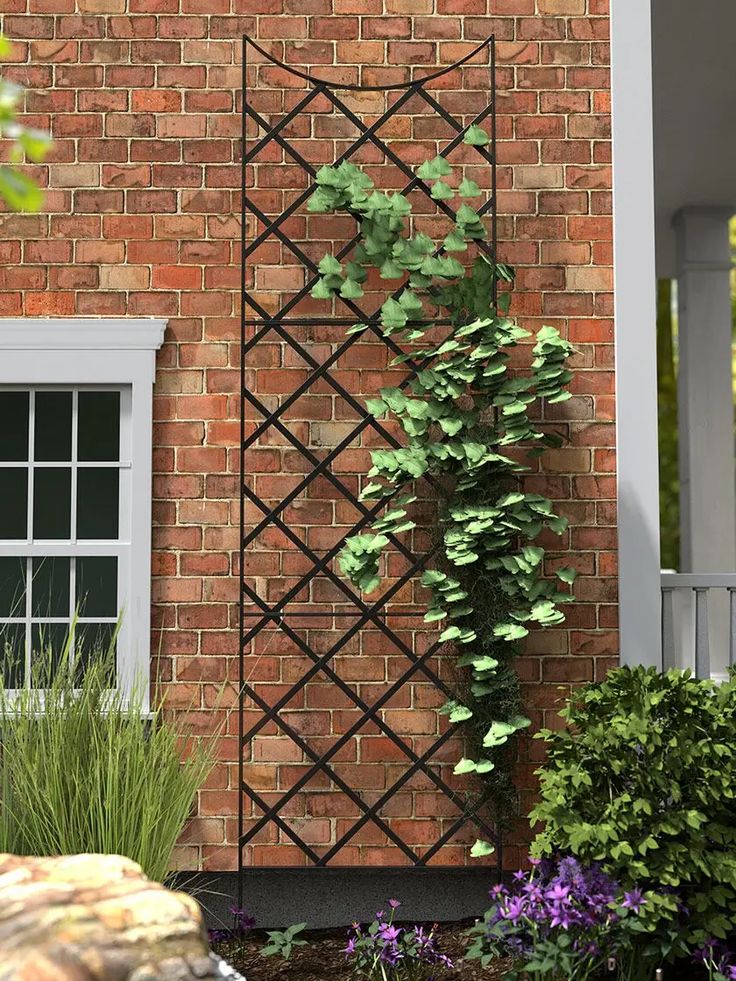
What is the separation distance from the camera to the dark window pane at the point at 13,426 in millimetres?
4309

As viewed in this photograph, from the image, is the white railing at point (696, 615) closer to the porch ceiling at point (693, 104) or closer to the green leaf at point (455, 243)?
the green leaf at point (455, 243)

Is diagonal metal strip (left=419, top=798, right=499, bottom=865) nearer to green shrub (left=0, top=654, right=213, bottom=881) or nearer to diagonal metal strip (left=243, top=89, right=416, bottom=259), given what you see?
green shrub (left=0, top=654, right=213, bottom=881)

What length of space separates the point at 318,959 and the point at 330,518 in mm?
1590

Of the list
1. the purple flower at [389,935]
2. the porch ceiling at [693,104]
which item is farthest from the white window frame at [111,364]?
the porch ceiling at [693,104]

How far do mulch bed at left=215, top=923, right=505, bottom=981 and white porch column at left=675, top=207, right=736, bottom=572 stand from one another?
3218 millimetres

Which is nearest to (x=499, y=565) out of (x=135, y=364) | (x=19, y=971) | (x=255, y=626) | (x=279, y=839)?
(x=255, y=626)

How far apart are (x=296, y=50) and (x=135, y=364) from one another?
4.59 ft

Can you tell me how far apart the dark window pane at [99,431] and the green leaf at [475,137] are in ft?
5.57

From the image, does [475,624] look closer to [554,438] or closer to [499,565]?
[499,565]

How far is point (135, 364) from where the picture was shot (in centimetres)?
421

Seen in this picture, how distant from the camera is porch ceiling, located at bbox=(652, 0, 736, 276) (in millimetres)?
4680

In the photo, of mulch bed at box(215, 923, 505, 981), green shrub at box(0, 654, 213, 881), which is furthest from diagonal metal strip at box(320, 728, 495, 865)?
green shrub at box(0, 654, 213, 881)

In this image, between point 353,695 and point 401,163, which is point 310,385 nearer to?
point 401,163

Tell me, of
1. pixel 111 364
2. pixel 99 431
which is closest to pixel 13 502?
pixel 99 431
